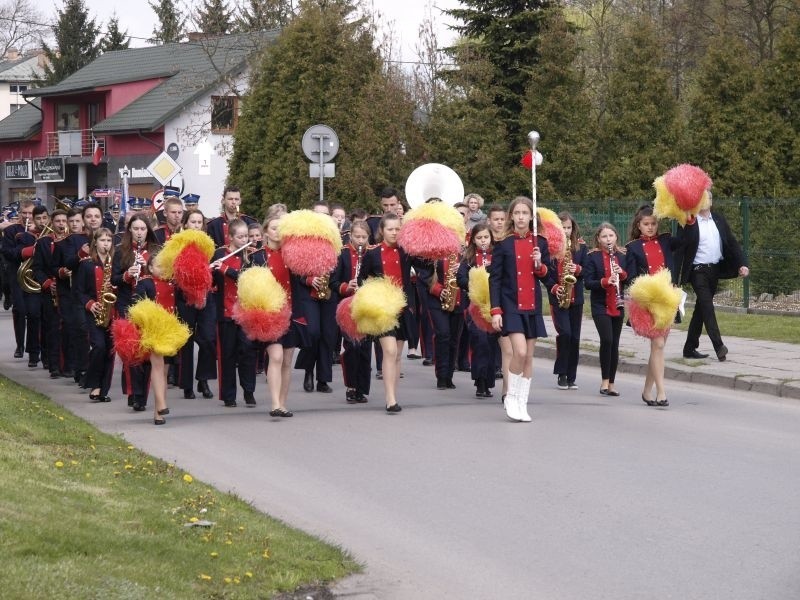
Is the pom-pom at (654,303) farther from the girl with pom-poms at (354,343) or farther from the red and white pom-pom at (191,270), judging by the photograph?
the red and white pom-pom at (191,270)

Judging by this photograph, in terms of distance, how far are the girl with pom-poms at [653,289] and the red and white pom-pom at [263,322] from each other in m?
3.19

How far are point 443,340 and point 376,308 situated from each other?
202cm

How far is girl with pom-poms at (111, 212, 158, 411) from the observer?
496 inches

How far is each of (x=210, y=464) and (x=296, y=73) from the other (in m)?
33.8

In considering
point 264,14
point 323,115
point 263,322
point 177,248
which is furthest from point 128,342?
point 264,14

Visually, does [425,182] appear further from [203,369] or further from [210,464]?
[210,464]

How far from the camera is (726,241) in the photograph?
53.3 feet

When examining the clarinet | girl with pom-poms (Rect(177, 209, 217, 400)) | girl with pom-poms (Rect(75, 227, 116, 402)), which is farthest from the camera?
the clarinet

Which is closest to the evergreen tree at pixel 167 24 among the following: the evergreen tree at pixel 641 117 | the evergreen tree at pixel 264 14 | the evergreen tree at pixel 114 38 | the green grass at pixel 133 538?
the evergreen tree at pixel 114 38

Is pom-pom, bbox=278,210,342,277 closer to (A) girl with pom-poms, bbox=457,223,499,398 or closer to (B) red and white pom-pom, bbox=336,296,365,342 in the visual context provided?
(B) red and white pom-pom, bbox=336,296,365,342

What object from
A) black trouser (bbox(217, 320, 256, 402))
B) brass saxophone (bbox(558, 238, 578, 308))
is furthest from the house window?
black trouser (bbox(217, 320, 256, 402))

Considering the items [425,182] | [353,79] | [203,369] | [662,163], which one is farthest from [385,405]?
[353,79]

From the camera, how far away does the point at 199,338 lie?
13.4 meters

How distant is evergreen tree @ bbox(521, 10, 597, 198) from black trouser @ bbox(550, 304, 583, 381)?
19.4m
